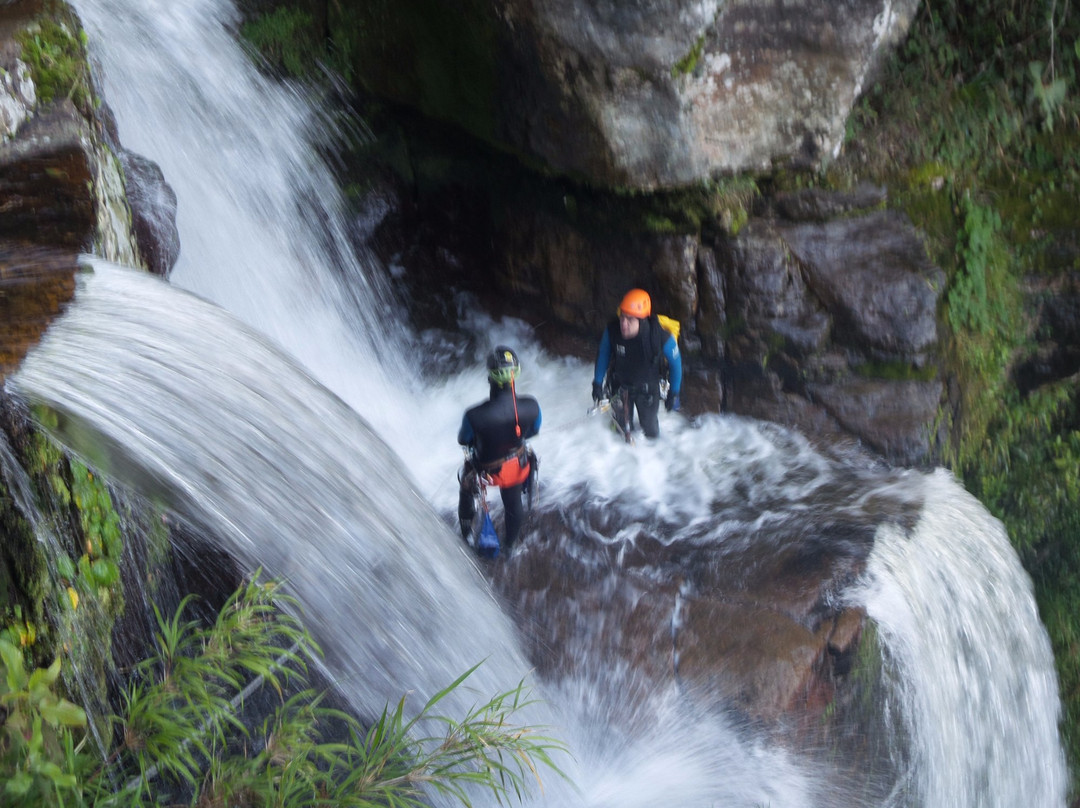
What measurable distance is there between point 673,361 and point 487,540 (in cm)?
167

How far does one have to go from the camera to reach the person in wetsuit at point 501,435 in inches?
179

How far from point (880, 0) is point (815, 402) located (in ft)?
8.73

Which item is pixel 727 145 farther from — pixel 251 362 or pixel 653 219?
pixel 251 362

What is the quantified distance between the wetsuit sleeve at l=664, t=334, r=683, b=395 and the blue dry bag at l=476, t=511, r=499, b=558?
1529 millimetres

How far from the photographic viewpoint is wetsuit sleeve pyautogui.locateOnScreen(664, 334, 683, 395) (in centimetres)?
542

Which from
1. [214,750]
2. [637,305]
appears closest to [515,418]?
[637,305]

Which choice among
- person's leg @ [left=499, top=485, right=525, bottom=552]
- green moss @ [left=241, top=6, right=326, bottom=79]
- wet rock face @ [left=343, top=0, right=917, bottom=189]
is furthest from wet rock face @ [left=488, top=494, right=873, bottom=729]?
green moss @ [left=241, top=6, right=326, bottom=79]

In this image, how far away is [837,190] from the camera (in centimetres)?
592

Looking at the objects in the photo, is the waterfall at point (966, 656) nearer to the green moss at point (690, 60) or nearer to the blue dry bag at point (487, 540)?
the blue dry bag at point (487, 540)

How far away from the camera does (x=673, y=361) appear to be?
5477mm

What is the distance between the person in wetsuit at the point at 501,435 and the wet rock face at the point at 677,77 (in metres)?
1.94

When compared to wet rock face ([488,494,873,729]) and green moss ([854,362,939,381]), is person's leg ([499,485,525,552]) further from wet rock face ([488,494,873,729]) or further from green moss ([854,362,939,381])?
green moss ([854,362,939,381])

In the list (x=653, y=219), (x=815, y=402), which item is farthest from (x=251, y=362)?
(x=815, y=402)

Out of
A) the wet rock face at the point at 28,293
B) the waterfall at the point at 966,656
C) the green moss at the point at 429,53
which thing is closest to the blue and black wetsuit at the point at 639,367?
the waterfall at the point at 966,656
